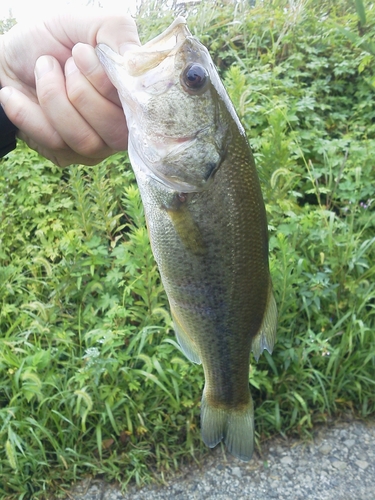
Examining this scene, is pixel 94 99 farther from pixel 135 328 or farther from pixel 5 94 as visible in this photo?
pixel 135 328

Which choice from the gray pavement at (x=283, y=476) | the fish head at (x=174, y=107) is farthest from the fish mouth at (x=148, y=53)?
the gray pavement at (x=283, y=476)

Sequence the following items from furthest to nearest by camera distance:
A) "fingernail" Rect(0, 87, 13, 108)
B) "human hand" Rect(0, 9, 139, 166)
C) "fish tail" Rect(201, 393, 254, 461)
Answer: "fish tail" Rect(201, 393, 254, 461), "fingernail" Rect(0, 87, 13, 108), "human hand" Rect(0, 9, 139, 166)

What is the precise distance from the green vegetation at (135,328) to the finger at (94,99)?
0.96m

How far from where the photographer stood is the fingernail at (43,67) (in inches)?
59.2

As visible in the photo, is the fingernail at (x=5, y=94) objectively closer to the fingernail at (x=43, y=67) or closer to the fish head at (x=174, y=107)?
the fingernail at (x=43, y=67)

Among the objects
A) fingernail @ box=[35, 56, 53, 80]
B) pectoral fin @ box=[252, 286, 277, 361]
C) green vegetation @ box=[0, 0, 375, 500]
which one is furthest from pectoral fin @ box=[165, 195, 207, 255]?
green vegetation @ box=[0, 0, 375, 500]

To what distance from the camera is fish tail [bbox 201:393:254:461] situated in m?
1.77

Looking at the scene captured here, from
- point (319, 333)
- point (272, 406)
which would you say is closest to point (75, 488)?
point (272, 406)

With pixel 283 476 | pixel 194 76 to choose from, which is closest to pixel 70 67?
pixel 194 76

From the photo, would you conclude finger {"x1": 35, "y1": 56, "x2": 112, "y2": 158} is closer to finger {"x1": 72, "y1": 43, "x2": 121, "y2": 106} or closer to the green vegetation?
finger {"x1": 72, "y1": 43, "x2": 121, "y2": 106}

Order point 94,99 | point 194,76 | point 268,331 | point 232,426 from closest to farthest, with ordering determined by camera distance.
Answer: point 194,76, point 94,99, point 268,331, point 232,426

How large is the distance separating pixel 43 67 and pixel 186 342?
1.01 meters

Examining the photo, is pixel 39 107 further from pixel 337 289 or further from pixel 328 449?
pixel 328 449

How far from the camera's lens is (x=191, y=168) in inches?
55.2
